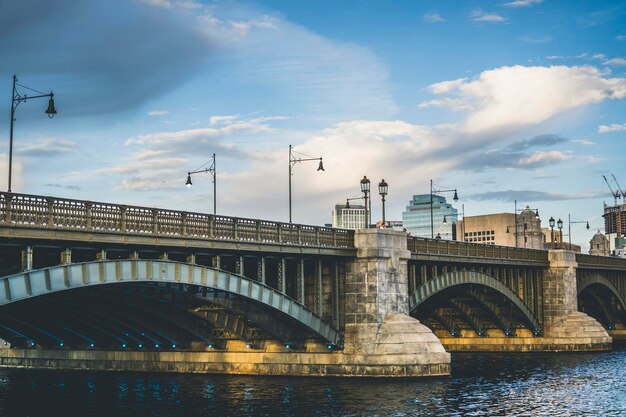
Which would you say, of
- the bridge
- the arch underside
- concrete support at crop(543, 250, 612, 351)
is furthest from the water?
the arch underside

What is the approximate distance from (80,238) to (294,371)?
22911 mm

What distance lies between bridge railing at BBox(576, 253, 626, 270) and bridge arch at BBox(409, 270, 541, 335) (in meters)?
12.3

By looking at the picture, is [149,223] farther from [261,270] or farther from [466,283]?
[466,283]

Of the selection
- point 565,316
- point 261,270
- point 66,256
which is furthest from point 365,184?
point 565,316

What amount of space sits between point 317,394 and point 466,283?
2725cm

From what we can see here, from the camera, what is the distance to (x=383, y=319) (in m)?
58.1

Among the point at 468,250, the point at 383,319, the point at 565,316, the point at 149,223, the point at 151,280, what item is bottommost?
the point at 383,319

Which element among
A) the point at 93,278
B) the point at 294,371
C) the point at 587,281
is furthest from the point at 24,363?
the point at 587,281

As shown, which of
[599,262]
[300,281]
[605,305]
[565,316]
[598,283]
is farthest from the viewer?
[605,305]

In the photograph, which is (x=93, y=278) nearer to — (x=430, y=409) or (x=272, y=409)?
(x=272, y=409)

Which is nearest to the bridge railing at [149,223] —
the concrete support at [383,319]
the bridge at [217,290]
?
the bridge at [217,290]

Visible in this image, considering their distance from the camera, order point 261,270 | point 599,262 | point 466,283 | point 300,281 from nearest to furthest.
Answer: point 261,270 < point 300,281 < point 466,283 < point 599,262

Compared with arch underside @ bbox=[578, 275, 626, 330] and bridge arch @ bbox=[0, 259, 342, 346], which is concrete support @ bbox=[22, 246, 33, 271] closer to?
bridge arch @ bbox=[0, 259, 342, 346]

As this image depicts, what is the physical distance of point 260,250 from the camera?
168 ft
